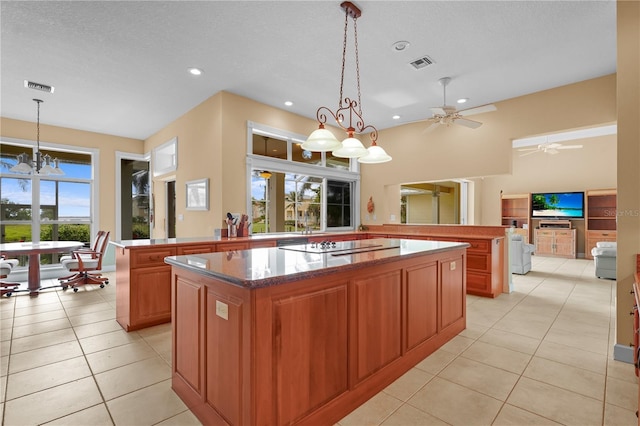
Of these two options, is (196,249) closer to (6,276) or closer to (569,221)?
(6,276)

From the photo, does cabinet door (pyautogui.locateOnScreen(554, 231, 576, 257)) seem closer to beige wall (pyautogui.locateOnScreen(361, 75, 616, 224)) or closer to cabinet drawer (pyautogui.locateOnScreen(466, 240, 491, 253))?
beige wall (pyautogui.locateOnScreen(361, 75, 616, 224))

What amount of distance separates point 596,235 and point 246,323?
1053 cm

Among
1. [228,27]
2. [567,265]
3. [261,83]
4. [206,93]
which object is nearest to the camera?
[228,27]

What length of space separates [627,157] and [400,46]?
2297mm

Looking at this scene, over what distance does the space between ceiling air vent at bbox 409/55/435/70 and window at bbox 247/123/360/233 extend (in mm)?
2310

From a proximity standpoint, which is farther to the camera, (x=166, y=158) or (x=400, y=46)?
(x=166, y=158)

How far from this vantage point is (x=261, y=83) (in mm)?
4359

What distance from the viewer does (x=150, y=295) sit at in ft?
11.1

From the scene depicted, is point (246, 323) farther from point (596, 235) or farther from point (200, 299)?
point (596, 235)

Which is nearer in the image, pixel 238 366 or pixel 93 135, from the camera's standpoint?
pixel 238 366

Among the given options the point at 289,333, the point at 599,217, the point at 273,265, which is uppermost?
the point at 599,217

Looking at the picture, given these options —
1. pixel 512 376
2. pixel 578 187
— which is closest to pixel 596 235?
pixel 578 187

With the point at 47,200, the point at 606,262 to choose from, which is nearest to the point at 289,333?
the point at 606,262

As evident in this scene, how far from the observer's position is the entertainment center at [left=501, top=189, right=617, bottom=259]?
854 cm
